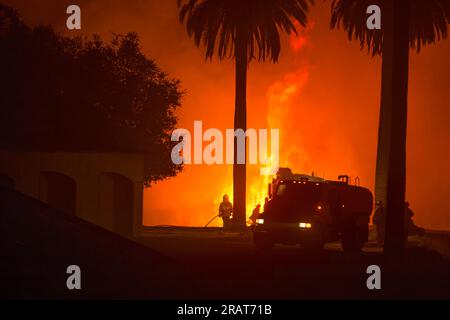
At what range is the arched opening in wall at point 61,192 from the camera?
40.9 meters

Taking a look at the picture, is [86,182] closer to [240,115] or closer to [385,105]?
[240,115]

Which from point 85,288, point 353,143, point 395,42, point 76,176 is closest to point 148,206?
point 353,143

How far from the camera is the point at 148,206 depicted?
228 feet

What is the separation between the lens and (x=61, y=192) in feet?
136

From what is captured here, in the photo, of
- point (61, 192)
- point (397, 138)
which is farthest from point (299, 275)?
point (61, 192)

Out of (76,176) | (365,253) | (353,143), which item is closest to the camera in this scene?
(365,253)

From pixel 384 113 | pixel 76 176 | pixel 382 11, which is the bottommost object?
pixel 76 176

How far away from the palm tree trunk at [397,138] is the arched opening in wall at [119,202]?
57.8ft

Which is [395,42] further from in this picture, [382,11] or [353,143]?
[353,143]

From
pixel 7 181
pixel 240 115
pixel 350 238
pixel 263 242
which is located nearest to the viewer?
pixel 263 242

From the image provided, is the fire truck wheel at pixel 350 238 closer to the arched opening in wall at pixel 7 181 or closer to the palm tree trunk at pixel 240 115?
the arched opening in wall at pixel 7 181

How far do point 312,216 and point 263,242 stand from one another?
1753mm

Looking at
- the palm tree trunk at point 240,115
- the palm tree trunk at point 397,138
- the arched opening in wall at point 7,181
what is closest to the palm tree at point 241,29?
the palm tree trunk at point 240,115
